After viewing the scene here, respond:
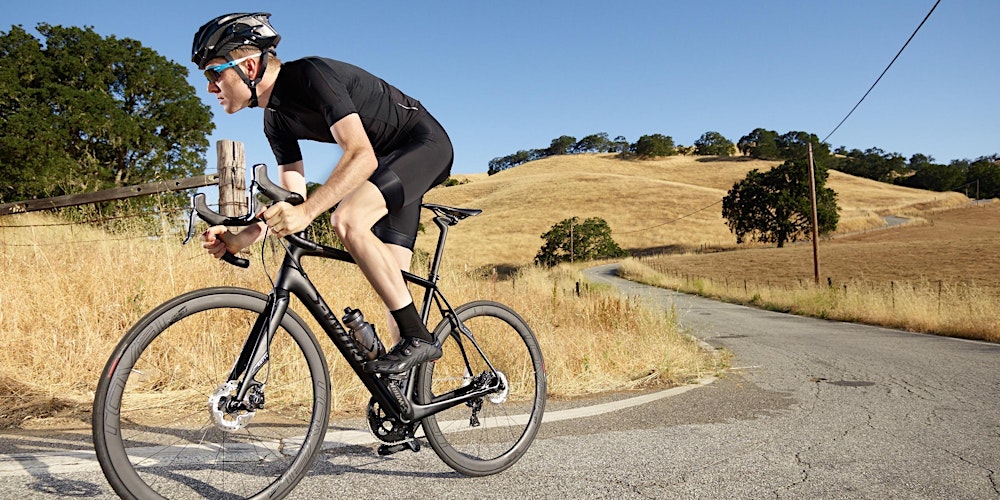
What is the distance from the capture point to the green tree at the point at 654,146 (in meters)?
145

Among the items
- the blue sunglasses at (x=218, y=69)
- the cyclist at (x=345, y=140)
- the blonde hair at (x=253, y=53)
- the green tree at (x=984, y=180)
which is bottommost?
the cyclist at (x=345, y=140)

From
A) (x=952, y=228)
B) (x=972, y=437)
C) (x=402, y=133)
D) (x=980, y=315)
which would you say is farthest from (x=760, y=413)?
(x=952, y=228)

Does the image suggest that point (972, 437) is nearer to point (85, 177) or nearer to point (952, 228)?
point (85, 177)

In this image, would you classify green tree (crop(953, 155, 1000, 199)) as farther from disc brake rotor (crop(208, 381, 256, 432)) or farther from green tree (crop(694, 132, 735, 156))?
disc brake rotor (crop(208, 381, 256, 432))

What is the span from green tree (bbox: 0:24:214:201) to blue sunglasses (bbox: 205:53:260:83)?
2699 cm

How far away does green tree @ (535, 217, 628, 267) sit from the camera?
63.3 m

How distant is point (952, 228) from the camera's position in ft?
219

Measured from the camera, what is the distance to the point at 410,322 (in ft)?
9.20

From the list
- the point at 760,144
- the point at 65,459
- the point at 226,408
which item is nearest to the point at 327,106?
the point at 226,408

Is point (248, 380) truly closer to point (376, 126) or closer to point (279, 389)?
point (376, 126)

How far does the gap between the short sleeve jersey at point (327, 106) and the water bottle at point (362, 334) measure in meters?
0.78

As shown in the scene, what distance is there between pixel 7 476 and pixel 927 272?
4543cm

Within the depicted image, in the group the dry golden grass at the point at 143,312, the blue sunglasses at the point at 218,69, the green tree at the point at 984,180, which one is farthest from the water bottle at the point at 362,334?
the green tree at the point at 984,180

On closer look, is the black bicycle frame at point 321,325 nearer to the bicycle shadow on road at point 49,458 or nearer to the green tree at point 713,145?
the bicycle shadow on road at point 49,458
